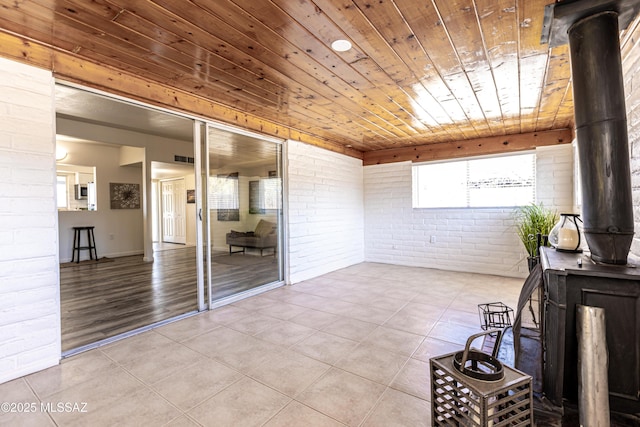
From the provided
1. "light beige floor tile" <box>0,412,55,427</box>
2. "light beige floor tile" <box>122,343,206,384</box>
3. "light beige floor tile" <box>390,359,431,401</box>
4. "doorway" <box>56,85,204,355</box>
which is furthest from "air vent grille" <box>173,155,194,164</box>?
"light beige floor tile" <box>390,359,431,401</box>

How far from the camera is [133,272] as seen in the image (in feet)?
17.3

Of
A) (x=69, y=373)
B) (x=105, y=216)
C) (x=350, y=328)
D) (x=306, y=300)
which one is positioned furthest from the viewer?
(x=105, y=216)

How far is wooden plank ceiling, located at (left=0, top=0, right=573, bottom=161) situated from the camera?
67.5 inches

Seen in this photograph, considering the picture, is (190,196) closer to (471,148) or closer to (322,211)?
(322,211)

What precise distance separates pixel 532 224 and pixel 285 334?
3.73 metres

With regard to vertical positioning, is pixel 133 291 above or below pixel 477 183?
below

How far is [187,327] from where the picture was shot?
2.77 meters

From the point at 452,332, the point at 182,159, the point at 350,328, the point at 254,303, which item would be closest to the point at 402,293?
the point at 452,332

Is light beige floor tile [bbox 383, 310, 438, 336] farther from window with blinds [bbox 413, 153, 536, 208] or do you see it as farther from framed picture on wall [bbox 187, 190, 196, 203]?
framed picture on wall [bbox 187, 190, 196, 203]

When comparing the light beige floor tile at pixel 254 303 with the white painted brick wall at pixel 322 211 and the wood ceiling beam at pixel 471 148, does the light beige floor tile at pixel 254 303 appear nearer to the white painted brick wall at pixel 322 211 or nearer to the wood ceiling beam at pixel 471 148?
the white painted brick wall at pixel 322 211

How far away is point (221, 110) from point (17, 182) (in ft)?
6.22

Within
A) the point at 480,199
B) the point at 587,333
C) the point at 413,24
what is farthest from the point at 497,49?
the point at 480,199

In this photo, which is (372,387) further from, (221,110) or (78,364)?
(221,110)

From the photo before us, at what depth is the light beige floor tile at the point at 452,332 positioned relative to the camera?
247 cm
